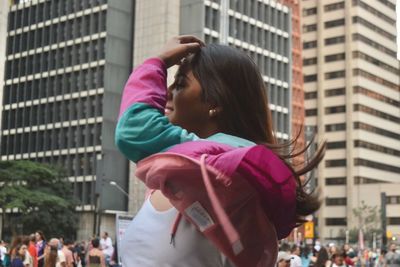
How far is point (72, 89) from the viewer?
8169 centimetres

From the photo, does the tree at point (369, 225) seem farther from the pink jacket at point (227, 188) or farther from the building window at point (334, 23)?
the pink jacket at point (227, 188)

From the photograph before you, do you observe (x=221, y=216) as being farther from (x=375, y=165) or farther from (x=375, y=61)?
(x=375, y=61)

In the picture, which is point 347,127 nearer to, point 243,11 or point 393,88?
point 393,88

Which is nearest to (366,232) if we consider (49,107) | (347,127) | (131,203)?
(347,127)

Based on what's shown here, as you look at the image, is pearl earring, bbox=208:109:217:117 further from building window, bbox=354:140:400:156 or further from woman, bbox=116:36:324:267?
building window, bbox=354:140:400:156

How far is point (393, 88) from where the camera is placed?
4697 inches

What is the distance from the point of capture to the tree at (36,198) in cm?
5972

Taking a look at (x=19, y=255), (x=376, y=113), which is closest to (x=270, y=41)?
(x=376, y=113)

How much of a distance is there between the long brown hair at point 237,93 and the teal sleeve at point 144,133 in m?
0.22

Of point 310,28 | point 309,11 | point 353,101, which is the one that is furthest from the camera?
point 309,11

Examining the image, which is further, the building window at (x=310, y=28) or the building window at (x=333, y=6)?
the building window at (x=310, y=28)

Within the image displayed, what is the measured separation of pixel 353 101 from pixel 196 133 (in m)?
113

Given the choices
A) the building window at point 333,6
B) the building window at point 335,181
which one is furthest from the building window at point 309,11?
the building window at point 335,181

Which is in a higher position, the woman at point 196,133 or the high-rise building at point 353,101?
the high-rise building at point 353,101
